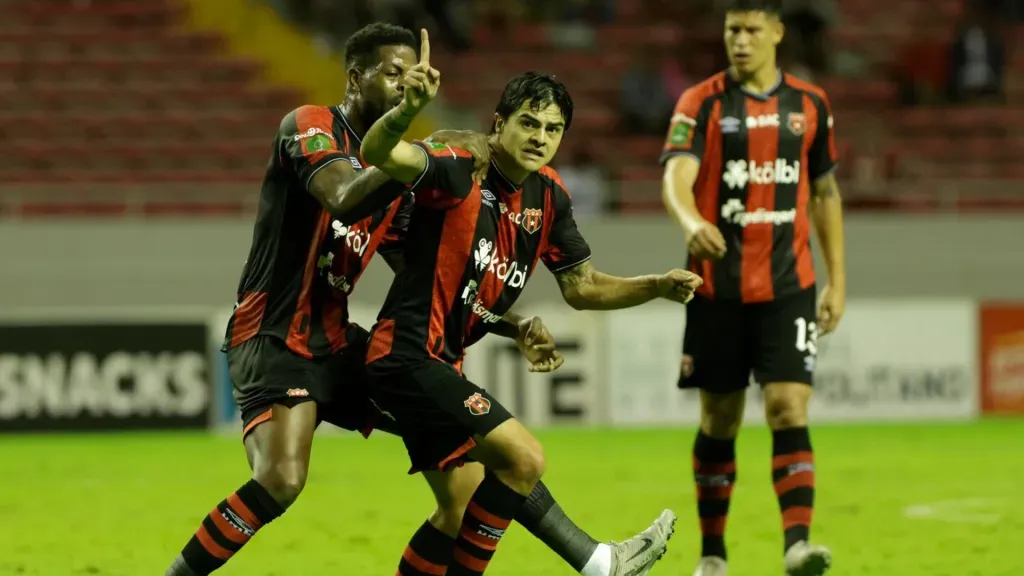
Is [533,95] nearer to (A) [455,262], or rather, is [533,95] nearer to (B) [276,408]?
(A) [455,262]

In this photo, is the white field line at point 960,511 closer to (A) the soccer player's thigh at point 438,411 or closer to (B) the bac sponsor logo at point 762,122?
(B) the bac sponsor logo at point 762,122

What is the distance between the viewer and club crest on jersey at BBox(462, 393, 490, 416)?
4969 millimetres

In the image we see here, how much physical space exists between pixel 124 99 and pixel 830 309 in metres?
12.1

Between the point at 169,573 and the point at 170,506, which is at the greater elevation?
the point at 169,573

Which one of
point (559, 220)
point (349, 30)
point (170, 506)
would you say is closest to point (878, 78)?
point (349, 30)

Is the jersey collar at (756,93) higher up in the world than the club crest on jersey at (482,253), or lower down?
higher up

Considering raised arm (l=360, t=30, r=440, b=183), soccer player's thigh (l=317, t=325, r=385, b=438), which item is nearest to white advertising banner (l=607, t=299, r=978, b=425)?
soccer player's thigh (l=317, t=325, r=385, b=438)

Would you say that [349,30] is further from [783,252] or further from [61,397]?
[783,252]

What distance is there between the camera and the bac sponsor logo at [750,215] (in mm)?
6258

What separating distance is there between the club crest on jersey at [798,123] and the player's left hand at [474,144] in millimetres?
1731

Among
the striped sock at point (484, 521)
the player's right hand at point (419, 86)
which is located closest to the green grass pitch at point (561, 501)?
the striped sock at point (484, 521)

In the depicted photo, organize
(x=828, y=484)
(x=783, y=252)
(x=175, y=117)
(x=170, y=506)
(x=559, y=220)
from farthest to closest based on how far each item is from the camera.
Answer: (x=175, y=117) < (x=828, y=484) < (x=170, y=506) < (x=783, y=252) < (x=559, y=220)

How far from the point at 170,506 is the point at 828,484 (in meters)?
4.18

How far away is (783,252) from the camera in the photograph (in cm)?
625
